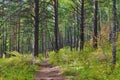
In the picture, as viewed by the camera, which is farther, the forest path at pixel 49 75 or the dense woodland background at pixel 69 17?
the dense woodland background at pixel 69 17

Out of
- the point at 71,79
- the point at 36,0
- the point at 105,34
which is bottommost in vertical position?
the point at 71,79

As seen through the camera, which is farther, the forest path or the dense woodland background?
the dense woodland background

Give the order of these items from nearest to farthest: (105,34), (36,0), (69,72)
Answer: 1. (69,72)
2. (105,34)
3. (36,0)

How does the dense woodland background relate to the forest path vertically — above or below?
above

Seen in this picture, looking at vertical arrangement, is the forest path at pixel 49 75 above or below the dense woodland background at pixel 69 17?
below

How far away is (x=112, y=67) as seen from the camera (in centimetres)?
1224

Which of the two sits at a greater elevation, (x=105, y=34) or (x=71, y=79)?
(x=105, y=34)

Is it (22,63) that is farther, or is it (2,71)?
(22,63)

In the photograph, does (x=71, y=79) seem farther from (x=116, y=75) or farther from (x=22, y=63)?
(x=22, y=63)

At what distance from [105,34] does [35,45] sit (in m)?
7.27

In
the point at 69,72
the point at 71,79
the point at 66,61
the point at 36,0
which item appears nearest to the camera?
the point at 71,79

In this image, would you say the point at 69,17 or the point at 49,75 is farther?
the point at 69,17

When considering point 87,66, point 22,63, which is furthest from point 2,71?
point 87,66

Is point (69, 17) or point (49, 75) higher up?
point (69, 17)
